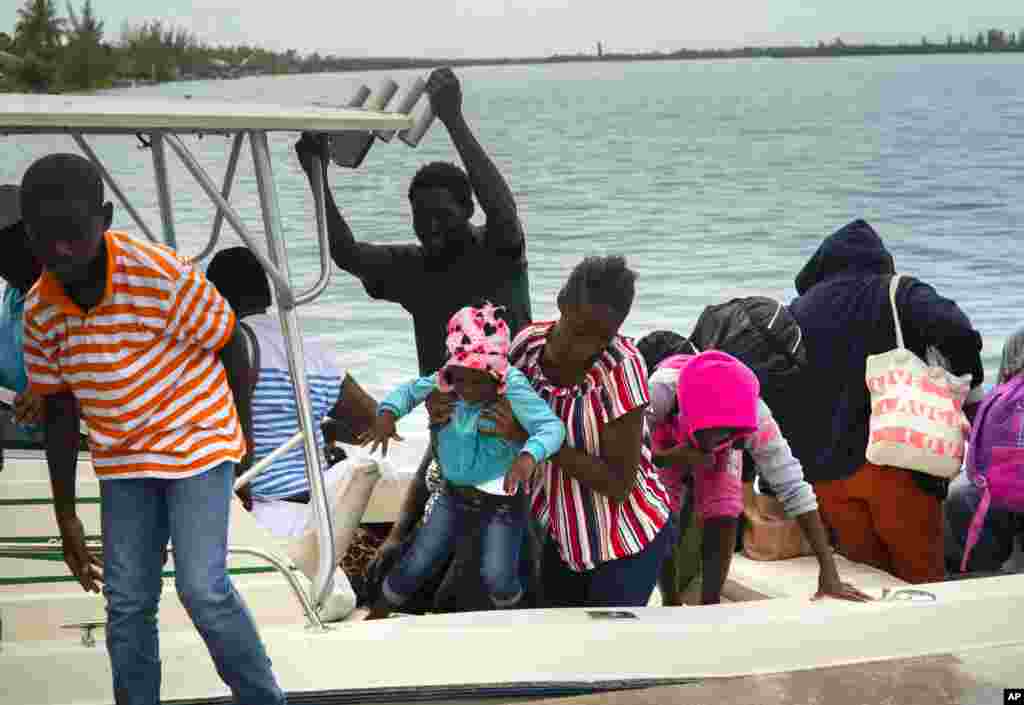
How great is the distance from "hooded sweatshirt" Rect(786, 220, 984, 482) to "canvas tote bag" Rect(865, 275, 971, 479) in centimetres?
4

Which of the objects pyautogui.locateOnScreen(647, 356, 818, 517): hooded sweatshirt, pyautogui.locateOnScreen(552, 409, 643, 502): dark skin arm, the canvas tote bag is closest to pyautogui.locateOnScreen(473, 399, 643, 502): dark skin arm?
pyautogui.locateOnScreen(552, 409, 643, 502): dark skin arm

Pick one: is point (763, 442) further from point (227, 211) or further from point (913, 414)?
point (227, 211)

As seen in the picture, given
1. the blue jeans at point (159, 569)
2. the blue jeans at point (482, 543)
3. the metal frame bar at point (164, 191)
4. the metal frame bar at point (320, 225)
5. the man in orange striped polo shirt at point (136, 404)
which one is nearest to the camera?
the man in orange striped polo shirt at point (136, 404)

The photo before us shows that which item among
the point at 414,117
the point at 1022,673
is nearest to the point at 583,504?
the point at 414,117

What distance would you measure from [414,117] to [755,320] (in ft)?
4.05

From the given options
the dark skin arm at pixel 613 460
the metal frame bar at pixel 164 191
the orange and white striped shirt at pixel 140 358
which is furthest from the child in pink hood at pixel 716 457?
the metal frame bar at pixel 164 191

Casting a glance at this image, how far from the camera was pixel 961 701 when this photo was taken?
3658mm

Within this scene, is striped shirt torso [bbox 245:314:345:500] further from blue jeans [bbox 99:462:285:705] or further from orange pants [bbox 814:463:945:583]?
orange pants [bbox 814:463:945:583]

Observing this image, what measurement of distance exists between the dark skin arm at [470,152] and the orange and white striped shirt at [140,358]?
125 centimetres

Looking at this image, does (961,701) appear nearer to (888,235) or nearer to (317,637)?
(317,637)

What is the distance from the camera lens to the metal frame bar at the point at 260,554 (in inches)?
140

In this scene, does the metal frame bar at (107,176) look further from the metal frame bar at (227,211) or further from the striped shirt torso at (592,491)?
the striped shirt torso at (592,491)

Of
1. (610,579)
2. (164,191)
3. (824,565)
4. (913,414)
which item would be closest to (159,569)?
(610,579)

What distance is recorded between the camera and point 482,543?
372 cm
